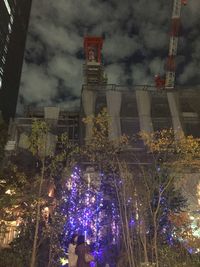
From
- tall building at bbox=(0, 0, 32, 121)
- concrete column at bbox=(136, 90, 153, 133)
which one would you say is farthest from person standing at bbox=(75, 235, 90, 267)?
tall building at bbox=(0, 0, 32, 121)

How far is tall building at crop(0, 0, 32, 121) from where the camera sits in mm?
66625

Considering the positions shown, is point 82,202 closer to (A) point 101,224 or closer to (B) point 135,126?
(A) point 101,224

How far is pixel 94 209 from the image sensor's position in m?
15.7

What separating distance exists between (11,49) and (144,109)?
49.3 m

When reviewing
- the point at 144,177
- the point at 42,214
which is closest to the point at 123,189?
the point at 144,177

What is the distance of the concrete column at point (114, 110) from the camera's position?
27.3 meters

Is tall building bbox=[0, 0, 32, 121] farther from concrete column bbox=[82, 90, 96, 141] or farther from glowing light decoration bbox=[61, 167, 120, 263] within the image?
glowing light decoration bbox=[61, 167, 120, 263]

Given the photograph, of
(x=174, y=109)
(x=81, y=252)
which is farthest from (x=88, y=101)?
(x=81, y=252)

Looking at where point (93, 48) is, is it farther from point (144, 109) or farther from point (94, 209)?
point (94, 209)

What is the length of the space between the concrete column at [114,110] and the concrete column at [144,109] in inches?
69.2

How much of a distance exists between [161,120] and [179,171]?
15.3m

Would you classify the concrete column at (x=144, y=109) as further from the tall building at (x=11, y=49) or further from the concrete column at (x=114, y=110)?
the tall building at (x=11, y=49)

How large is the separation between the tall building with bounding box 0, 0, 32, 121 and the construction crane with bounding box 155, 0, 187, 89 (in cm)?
2926

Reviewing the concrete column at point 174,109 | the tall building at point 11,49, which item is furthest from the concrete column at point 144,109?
the tall building at point 11,49
